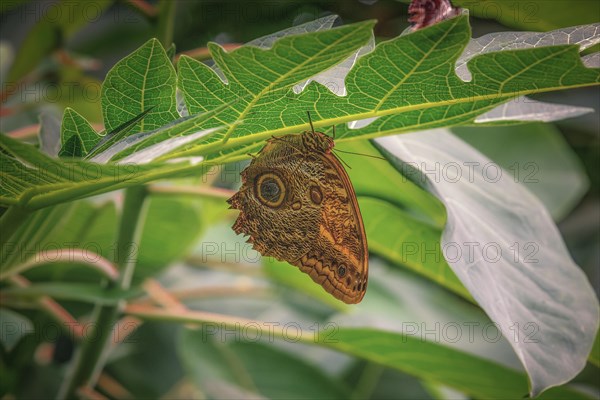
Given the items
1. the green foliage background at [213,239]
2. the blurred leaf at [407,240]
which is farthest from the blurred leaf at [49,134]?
the blurred leaf at [407,240]

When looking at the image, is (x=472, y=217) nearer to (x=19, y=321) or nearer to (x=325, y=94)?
(x=325, y=94)

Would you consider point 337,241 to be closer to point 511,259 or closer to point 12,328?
point 511,259

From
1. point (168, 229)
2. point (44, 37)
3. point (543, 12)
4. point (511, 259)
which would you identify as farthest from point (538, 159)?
point (44, 37)

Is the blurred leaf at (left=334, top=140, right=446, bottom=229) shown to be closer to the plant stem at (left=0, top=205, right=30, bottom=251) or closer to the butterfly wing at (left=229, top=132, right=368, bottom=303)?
the butterfly wing at (left=229, top=132, right=368, bottom=303)

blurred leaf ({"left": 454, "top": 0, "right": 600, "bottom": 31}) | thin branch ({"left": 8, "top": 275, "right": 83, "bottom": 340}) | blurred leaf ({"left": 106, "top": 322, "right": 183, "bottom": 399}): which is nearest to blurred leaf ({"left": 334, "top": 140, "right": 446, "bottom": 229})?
blurred leaf ({"left": 454, "top": 0, "right": 600, "bottom": 31})

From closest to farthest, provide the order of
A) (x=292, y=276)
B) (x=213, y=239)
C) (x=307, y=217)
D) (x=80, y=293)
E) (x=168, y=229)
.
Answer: (x=307, y=217), (x=80, y=293), (x=168, y=229), (x=292, y=276), (x=213, y=239)

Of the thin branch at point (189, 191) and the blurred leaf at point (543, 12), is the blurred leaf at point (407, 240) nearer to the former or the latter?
the thin branch at point (189, 191)
